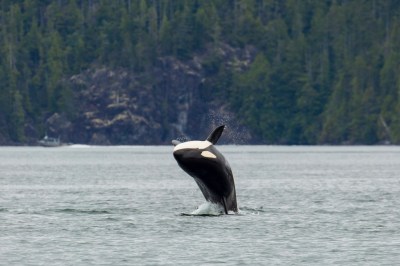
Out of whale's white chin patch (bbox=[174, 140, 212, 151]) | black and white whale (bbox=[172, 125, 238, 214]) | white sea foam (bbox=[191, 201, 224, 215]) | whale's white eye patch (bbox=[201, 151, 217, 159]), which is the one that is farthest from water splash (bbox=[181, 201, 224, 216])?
whale's white chin patch (bbox=[174, 140, 212, 151])

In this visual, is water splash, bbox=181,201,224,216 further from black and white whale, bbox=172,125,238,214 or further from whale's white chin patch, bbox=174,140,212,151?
whale's white chin patch, bbox=174,140,212,151

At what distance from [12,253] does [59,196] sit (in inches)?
1451

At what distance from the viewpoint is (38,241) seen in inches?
1996

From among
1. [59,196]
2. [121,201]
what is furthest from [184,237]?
[59,196]

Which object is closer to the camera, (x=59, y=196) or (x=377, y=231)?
(x=377, y=231)

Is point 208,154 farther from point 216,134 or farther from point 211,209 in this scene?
point 211,209

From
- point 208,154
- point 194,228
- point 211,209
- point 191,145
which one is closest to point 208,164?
point 208,154

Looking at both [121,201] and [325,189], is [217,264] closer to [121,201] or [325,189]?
[121,201]

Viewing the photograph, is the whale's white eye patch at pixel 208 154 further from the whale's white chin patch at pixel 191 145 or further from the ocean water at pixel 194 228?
the ocean water at pixel 194 228

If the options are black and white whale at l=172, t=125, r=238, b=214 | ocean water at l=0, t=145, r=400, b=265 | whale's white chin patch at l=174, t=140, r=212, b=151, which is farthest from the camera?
whale's white chin patch at l=174, t=140, r=212, b=151

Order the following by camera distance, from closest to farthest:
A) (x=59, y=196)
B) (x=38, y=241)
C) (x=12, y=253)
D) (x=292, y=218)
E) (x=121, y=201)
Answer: (x=12, y=253), (x=38, y=241), (x=292, y=218), (x=121, y=201), (x=59, y=196)

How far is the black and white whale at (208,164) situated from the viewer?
52688mm

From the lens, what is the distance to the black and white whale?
52.7 meters

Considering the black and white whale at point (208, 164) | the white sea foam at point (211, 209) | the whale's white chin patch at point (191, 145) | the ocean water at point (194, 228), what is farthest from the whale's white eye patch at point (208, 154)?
the white sea foam at point (211, 209)
